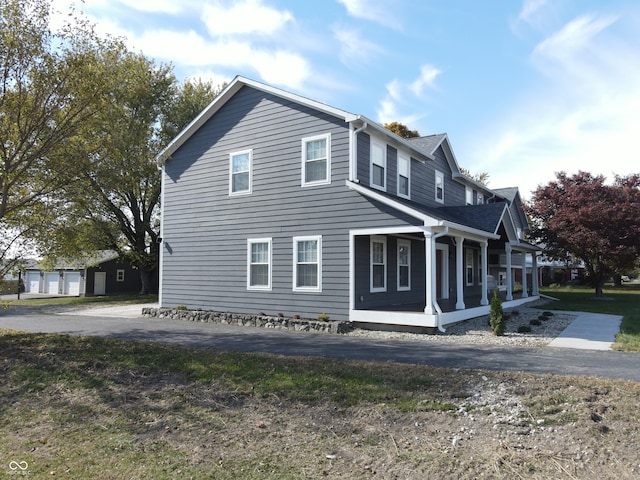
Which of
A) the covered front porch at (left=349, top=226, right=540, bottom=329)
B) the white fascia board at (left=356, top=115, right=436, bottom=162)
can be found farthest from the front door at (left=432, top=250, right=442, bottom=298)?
the white fascia board at (left=356, top=115, right=436, bottom=162)

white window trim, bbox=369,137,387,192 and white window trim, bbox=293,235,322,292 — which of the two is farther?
white window trim, bbox=369,137,387,192

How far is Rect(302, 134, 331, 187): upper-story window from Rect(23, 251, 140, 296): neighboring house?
83.4 ft

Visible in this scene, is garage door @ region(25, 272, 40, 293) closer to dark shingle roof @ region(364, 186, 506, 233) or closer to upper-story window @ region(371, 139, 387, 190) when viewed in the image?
upper-story window @ region(371, 139, 387, 190)

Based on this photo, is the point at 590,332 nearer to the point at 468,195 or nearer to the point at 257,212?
the point at 257,212

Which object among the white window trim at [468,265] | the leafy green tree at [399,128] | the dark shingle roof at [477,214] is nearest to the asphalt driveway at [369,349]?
the dark shingle roof at [477,214]

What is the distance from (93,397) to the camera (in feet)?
21.6

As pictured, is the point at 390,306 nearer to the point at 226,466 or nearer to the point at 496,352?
the point at 496,352

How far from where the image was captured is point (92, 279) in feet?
117

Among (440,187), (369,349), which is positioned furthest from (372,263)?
(440,187)

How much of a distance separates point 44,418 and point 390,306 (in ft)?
35.8

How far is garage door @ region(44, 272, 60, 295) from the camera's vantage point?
38.0 metres

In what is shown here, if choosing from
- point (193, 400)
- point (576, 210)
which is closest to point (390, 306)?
point (193, 400)

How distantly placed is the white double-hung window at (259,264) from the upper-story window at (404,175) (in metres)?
5.00

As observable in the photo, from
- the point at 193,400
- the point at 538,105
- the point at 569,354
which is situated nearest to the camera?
the point at 193,400
